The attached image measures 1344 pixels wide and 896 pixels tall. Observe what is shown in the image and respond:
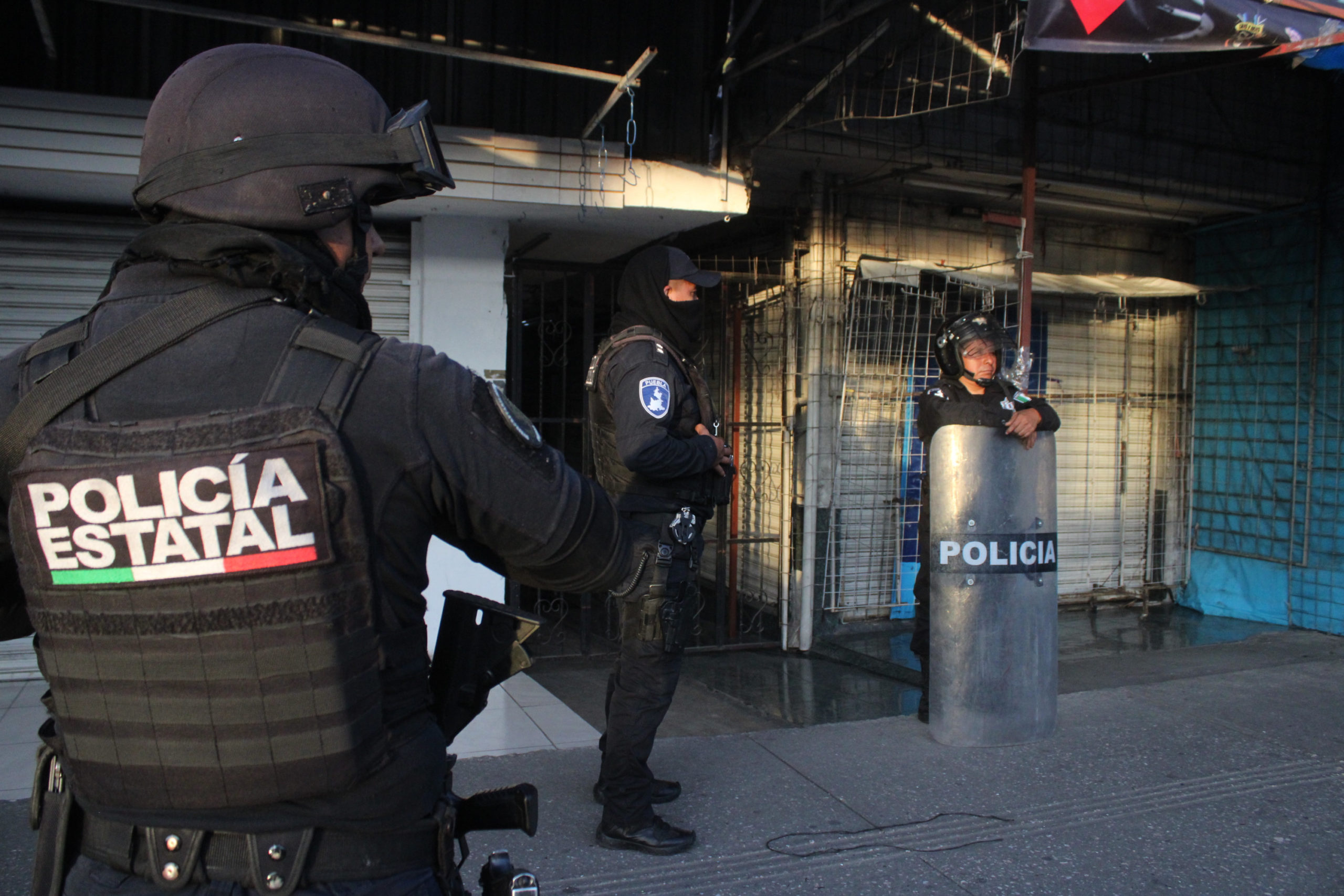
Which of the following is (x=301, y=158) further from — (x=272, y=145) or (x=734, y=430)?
(x=734, y=430)

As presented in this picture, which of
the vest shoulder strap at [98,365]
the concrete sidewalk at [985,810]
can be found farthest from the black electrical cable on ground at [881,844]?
the vest shoulder strap at [98,365]

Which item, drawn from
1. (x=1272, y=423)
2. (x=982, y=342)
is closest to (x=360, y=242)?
(x=982, y=342)

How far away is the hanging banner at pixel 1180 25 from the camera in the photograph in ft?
12.7

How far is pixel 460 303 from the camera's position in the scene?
17.7ft

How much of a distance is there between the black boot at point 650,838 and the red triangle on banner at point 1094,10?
11.2 feet

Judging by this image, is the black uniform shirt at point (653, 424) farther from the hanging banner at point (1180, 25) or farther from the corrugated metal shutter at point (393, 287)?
the corrugated metal shutter at point (393, 287)

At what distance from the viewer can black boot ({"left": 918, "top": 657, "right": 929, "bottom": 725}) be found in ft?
15.0

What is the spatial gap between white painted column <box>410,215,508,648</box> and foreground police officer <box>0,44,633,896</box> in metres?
3.89

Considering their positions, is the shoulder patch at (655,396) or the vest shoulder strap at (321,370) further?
the shoulder patch at (655,396)

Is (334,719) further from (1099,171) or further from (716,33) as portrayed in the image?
(1099,171)

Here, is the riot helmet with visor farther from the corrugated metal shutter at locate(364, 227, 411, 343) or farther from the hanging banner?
the corrugated metal shutter at locate(364, 227, 411, 343)

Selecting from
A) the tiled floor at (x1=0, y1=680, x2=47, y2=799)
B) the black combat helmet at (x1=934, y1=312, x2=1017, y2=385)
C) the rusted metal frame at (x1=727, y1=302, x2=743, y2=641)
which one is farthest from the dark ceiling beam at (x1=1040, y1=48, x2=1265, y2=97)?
the tiled floor at (x1=0, y1=680, x2=47, y2=799)

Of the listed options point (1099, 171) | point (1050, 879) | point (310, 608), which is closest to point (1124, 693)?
point (1050, 879)

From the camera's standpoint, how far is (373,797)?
1.31 m
